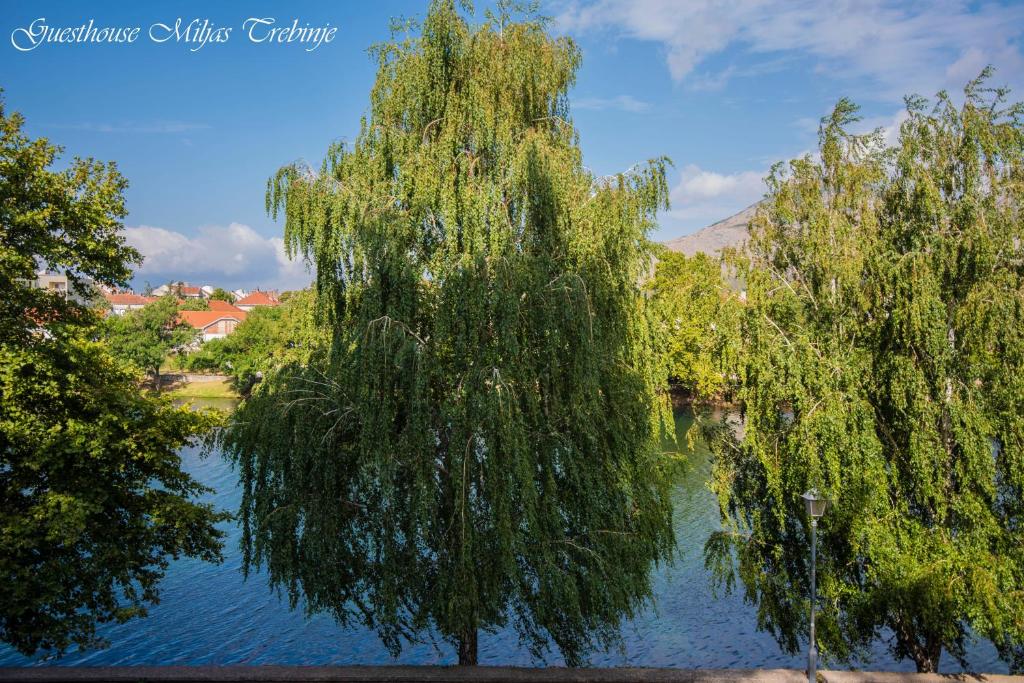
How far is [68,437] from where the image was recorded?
11.4 metres

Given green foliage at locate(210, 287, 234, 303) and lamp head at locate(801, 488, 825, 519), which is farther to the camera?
green foliage at locate(210, 287, 234, 303)

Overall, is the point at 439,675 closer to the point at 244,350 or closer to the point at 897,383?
the point at 897,383

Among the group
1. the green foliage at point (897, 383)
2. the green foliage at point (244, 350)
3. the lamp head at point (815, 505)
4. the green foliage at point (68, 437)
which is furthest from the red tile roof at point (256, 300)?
the lamp head at point (815, 505)

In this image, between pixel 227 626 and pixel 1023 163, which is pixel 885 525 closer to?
pixel 1023 163

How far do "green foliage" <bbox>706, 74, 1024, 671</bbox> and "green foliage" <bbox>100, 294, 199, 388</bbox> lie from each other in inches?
2189

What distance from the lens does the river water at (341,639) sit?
1541 centimetres

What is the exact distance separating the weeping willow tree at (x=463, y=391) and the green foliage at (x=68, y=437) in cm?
243

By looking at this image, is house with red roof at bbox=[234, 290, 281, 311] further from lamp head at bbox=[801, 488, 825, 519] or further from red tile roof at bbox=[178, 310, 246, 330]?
lamp head at bbox=[801, 488, 825, 519]

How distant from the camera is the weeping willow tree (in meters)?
10.0

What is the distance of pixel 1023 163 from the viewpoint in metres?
10.8

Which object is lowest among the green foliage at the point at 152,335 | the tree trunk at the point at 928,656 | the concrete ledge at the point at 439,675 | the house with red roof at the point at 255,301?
the tree trunk at the point at 928,656

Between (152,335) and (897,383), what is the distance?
63867mm

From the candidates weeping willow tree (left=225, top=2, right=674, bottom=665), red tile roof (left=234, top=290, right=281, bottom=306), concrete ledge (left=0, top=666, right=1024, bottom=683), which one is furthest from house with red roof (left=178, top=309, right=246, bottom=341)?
weeping willow tree (left=225, top=2, right=674, bottom=665)

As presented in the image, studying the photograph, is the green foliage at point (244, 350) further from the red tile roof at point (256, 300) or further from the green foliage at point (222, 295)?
the green foliage at point (222, 295)
